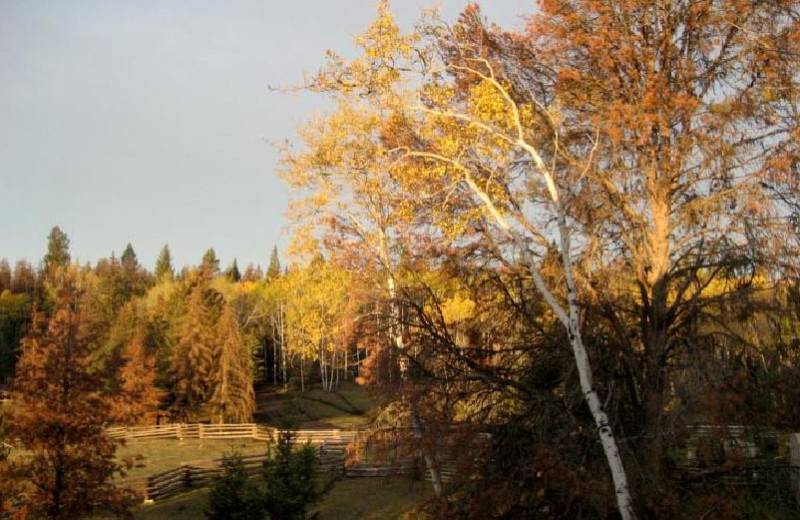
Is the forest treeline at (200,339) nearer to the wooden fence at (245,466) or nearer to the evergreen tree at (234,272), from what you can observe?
the wooden fence at (245,466)

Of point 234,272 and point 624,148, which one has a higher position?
point 234,272

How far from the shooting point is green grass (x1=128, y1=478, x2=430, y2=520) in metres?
23.7

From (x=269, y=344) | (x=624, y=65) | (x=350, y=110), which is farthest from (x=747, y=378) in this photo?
(x=269, y=344)

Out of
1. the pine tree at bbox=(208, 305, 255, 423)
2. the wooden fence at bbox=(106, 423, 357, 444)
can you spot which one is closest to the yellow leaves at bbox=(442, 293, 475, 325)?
the wooden fence at bbox=(106, 423, 357, 444)

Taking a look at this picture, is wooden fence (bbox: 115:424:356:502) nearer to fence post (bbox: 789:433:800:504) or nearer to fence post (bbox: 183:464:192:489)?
fence post (bbox: 183:464:192:489)

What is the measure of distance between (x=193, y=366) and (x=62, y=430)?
36988 mm

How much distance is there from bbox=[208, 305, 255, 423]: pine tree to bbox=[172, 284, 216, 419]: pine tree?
82 centimetres

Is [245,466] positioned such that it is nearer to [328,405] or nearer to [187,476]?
[187,476]

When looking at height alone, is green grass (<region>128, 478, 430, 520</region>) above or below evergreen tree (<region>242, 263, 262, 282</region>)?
below

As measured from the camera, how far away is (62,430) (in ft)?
58.2

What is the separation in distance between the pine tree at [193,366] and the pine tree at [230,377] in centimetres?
82

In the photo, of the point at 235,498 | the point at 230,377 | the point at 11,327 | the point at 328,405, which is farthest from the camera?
the point at 11,327

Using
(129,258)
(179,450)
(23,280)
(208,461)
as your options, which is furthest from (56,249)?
(208,461)

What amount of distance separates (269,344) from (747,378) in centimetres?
8108
